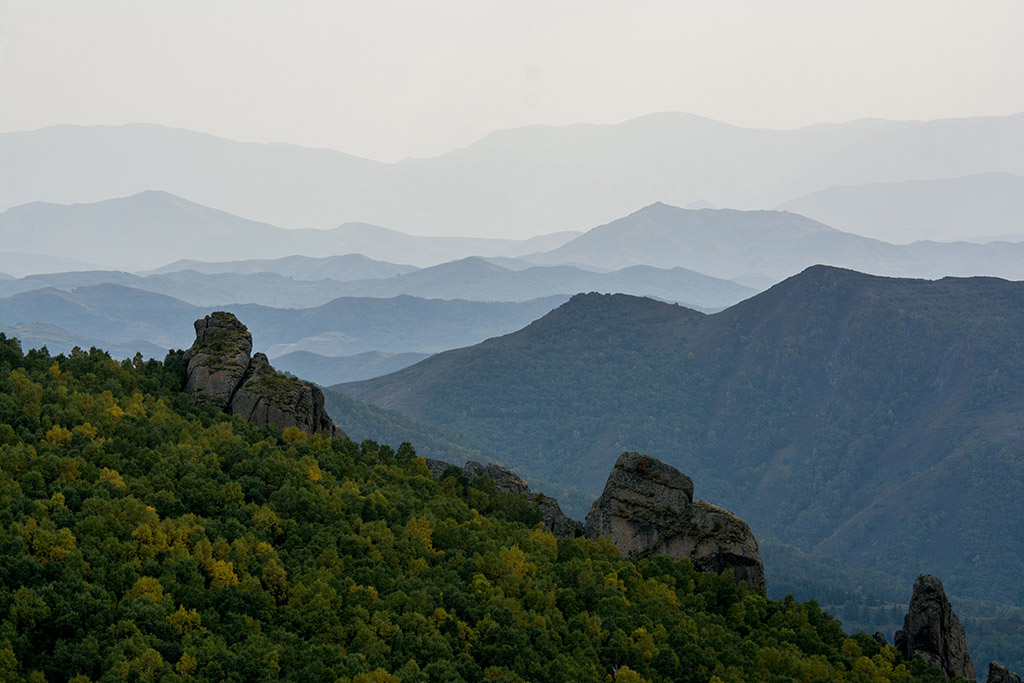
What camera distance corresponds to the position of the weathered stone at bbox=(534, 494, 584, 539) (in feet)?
274

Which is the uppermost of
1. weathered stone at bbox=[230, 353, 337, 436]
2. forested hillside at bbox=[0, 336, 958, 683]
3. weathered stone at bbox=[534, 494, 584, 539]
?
weathered stone at bbox=[230, 353, 337, 436]

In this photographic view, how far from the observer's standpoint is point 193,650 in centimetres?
A: 4609

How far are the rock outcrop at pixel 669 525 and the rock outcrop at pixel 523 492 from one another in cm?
194

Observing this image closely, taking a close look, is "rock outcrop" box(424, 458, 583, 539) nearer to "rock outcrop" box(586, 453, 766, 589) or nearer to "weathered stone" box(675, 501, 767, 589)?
"rock outcrop" box(586, 453, 766, 589)

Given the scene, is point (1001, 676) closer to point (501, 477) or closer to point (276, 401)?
point (501, 477)

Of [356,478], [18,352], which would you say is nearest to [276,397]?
[356,478]

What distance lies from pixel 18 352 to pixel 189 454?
22122 mm

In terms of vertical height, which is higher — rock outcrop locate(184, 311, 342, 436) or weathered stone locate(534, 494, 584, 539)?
rock outcrop locate(184, 311, 342, 436)

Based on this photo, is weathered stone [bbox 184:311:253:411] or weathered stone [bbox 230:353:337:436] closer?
weathered stone [bbox 230:353:337:436]

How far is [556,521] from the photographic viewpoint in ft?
276

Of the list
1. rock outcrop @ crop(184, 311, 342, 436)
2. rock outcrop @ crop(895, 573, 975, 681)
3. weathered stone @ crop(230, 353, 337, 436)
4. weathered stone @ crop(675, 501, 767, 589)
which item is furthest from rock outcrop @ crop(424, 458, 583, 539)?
rock outcrop @ crop(895, 573, 975, 681)

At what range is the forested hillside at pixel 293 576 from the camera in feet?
155

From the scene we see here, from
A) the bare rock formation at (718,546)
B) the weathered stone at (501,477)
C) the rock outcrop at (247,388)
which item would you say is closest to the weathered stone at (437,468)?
the weathered stone at (501,477)

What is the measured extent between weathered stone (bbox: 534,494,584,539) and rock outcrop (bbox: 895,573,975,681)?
2689cm
